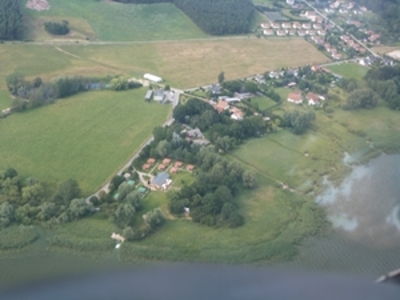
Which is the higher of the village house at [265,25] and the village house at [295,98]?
the village house at [265,25]

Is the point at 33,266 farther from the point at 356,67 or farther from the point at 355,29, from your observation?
the point at 355,29

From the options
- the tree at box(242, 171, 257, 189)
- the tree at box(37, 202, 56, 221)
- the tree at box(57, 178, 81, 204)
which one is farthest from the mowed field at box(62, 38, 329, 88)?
the tree at box(37, 202, 56, 221)

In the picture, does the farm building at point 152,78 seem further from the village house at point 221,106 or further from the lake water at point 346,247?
the lake water at point 346,247

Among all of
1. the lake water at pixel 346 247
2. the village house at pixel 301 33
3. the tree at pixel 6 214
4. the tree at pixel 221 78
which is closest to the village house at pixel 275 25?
the village house at pixel 301 33

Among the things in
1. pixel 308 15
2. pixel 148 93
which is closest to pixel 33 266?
pixel 148 93

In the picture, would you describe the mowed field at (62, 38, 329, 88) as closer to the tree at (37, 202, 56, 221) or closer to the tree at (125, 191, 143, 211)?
the tree at (125, 191, 143, 211)

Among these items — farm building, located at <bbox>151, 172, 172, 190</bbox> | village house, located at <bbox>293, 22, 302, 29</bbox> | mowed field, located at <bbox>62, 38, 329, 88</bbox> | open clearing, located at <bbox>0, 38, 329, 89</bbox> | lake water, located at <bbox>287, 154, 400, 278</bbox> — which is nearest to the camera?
lake water, located at <bbox>287, 154, 400, 278</bbox>
